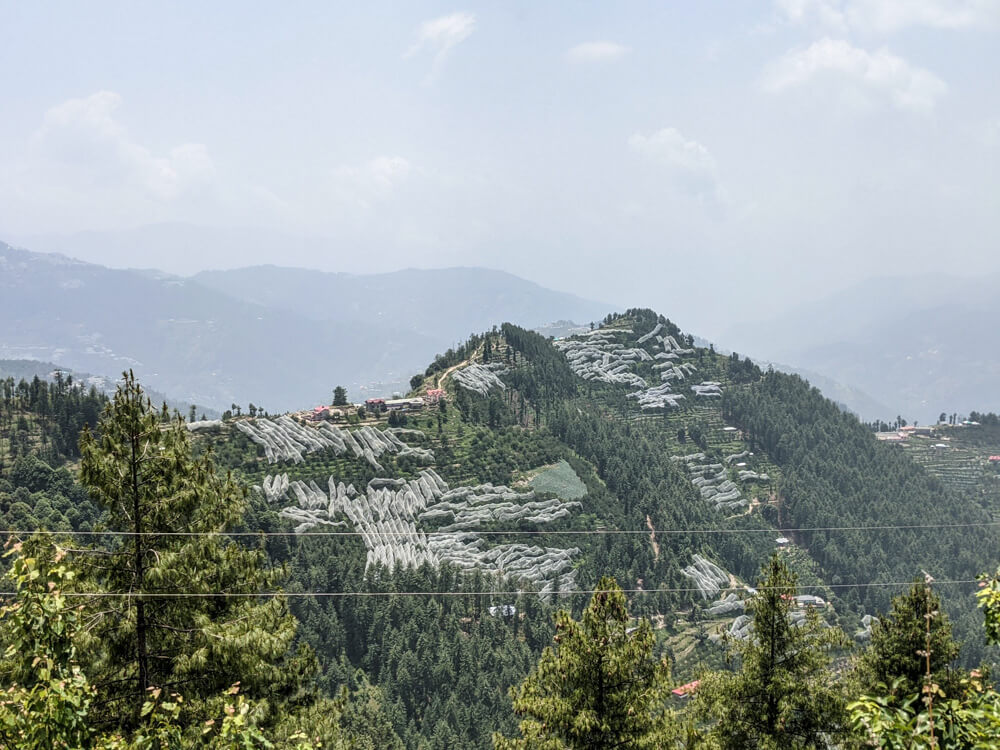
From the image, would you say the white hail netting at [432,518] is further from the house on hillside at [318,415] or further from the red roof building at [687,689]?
the red roof building at [687,689]

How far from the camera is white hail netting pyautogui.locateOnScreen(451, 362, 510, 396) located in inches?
4519

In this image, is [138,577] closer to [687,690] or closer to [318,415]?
[687,690]

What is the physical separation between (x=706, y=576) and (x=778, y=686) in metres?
76.2

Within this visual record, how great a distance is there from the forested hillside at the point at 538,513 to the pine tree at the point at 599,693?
9735 mm

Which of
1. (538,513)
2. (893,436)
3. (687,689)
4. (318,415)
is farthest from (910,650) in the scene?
(893,436)

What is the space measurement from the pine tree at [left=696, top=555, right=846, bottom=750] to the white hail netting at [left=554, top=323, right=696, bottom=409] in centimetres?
11979

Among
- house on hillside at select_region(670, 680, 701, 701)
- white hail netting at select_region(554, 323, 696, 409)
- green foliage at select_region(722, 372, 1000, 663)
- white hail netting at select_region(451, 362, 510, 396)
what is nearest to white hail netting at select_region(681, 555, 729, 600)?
green foliage at select_region(722, 372, 1000, 663)

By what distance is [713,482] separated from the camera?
11944cm

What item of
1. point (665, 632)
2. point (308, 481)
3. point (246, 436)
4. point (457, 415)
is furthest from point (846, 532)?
point (246, 436)

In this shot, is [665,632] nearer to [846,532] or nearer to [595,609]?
[846,532]

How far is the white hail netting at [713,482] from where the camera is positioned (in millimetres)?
114125

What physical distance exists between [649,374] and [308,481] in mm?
90913

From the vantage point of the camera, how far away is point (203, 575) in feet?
53.2

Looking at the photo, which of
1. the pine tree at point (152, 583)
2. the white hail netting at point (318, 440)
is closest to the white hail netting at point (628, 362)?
the white hail netting at point (318, 440)
